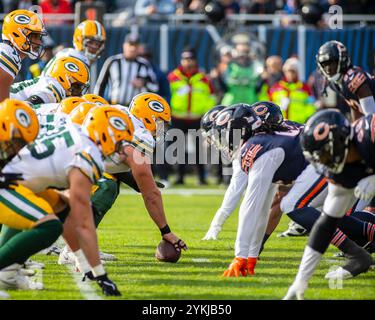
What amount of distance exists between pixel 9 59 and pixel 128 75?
4.72m

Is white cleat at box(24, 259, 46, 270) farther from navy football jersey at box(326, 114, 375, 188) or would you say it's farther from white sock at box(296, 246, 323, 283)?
navy football jersey at box(326, 114, 375, 188)

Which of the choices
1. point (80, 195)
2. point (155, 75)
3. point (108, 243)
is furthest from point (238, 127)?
point (155, 75)

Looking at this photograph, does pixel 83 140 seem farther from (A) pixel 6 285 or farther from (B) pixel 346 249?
(B) pixel 346 249

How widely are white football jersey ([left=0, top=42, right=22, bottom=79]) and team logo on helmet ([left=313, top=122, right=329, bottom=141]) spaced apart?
3.41 meters

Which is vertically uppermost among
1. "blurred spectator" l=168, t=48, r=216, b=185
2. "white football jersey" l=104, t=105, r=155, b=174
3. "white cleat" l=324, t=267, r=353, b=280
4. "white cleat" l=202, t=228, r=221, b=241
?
"white football jersey" l=104, t=105, r=155, b=174

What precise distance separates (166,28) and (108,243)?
23.5 feet

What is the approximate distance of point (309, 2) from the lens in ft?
49.8

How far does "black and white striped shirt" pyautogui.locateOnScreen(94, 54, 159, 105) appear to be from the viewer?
12406 mm

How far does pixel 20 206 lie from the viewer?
5.59 metres

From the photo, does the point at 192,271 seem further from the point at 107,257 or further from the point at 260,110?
the point at 260,110

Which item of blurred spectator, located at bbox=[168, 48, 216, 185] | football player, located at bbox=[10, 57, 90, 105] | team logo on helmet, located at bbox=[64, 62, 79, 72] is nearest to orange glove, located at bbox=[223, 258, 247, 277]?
A: football player, located at bbox=[10, 57, 90, 105]

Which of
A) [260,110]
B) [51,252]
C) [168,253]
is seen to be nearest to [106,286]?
[168,253]

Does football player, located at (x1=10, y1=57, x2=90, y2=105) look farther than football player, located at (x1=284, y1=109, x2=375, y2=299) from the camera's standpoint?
Yes

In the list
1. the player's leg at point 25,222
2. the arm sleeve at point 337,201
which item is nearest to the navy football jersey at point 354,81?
the arm sleeve at point 337,201
